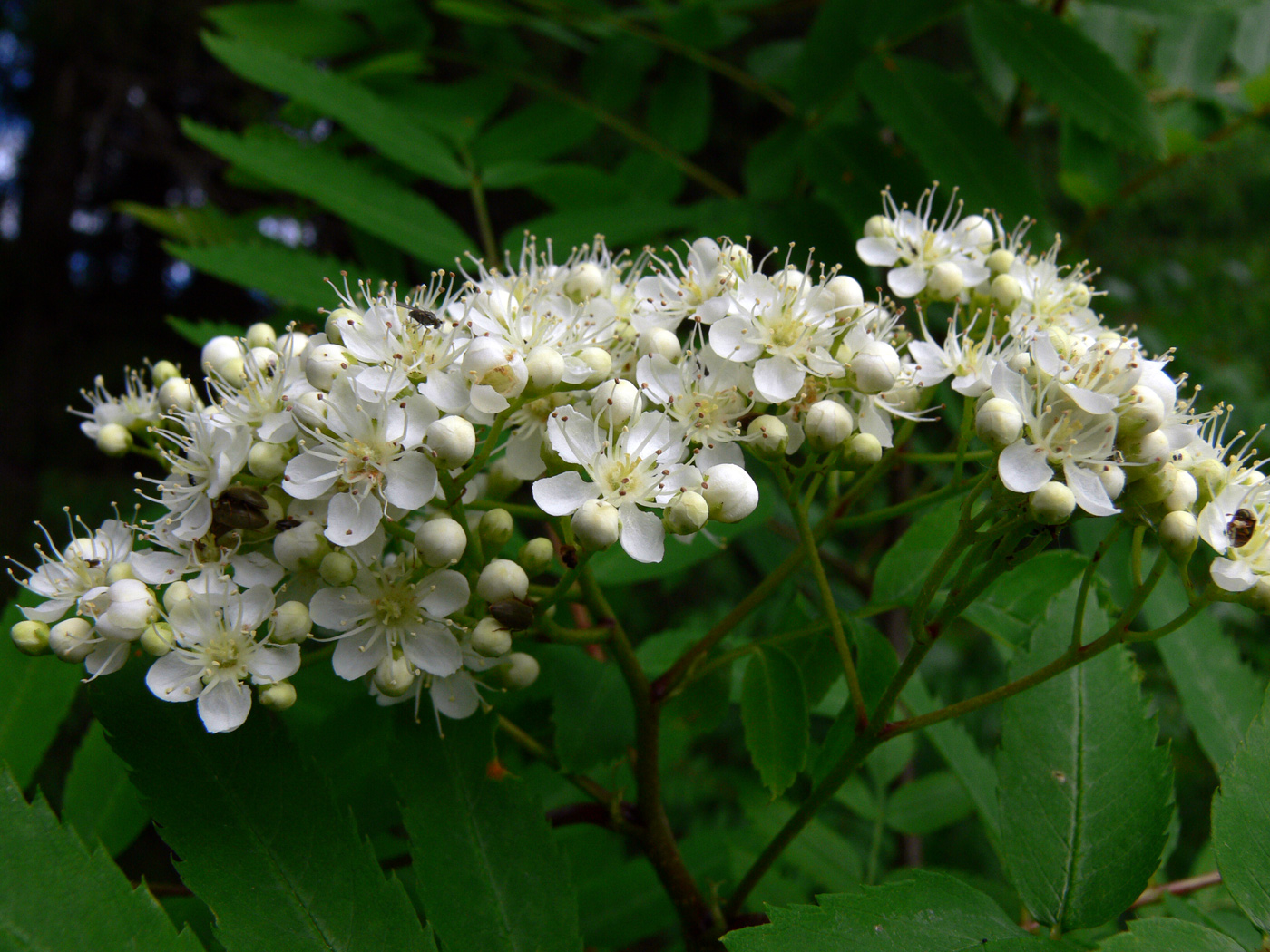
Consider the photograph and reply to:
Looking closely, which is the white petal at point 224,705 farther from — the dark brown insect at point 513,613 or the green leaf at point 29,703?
the green leaf at point 29,703

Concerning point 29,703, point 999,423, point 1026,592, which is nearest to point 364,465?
point 999,423

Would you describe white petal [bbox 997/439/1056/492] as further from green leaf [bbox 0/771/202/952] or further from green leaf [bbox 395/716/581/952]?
green leaf [bbox 0/771/202/952]

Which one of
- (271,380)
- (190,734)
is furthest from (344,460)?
(190,734)

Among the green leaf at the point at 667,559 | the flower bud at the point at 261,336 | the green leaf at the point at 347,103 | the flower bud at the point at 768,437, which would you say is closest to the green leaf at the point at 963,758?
the green leaf at the point at 667,559

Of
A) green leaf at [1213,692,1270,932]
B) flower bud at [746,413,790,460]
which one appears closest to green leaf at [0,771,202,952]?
flower bud at [746,413,790,460]

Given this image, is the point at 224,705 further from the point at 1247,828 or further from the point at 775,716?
the point at 1247,828

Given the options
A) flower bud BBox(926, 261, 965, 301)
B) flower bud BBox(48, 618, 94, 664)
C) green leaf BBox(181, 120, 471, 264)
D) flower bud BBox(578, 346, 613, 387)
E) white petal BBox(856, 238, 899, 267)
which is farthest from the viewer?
green leaf BBox(181, 120, 471, 264)

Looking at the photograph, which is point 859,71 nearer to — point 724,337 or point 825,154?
point 825,154
